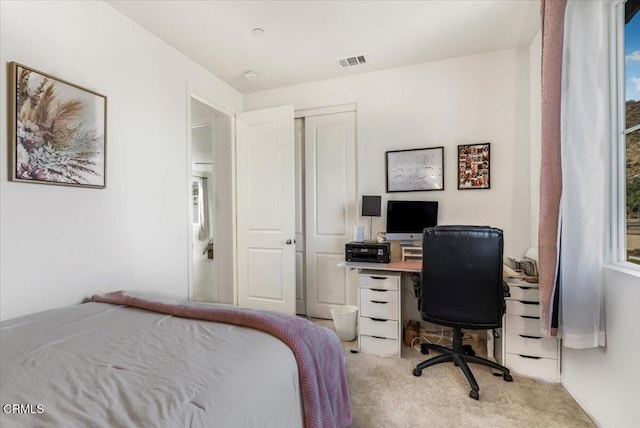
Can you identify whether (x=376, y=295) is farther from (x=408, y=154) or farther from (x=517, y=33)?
(x=517, y=33)

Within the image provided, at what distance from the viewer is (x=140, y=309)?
1.65 m

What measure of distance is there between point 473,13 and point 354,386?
9.36 feet

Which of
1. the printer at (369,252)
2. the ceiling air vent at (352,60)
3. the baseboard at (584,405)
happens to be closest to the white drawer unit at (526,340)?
the baseboard at (584,405)

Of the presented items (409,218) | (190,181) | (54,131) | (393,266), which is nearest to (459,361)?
(393,266)

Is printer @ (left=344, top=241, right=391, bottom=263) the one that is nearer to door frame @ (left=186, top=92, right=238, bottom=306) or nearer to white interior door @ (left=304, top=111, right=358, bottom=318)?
white interior door @ (left=304, top=111, right=358, bottom=318)

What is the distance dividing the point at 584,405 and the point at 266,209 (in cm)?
291

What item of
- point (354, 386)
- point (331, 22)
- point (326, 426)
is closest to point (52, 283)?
point (326, 426)

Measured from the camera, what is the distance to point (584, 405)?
1762 millimetres

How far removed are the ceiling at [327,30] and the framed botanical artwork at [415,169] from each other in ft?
3.00

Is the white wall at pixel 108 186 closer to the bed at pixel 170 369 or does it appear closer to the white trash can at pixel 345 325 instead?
the bed at pixel 170 369

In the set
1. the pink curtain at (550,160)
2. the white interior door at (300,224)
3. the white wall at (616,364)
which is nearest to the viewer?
the white wall at (616,364)

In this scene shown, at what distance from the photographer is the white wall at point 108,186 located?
5.32 feet

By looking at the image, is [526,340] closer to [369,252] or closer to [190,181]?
[369,252]

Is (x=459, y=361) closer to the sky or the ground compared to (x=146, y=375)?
closer to the ground
